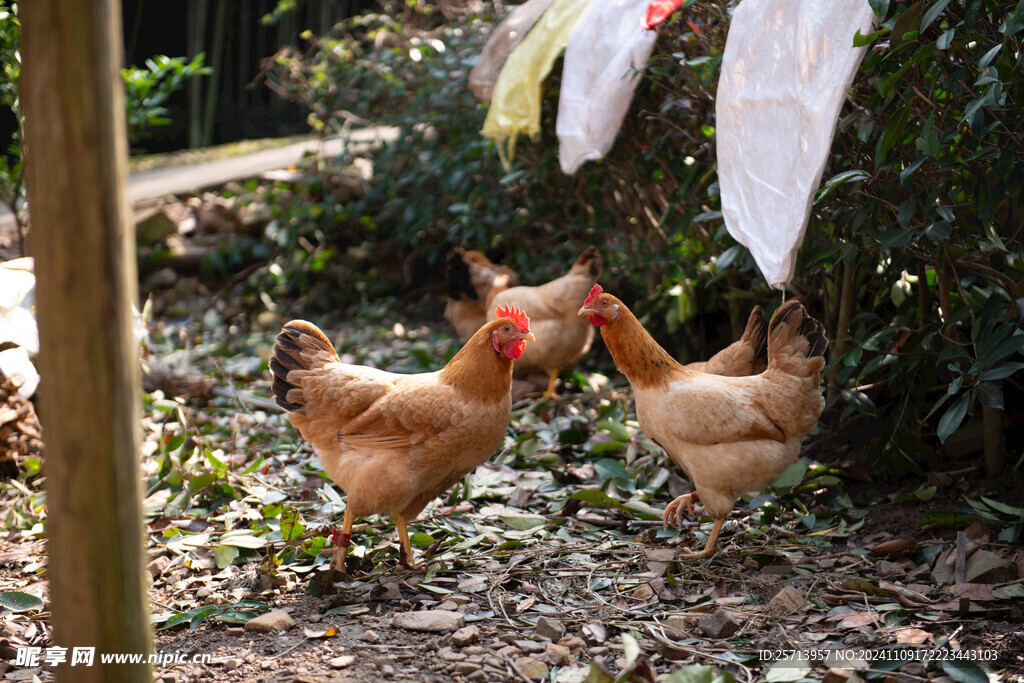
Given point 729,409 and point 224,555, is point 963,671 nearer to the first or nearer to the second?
point 729,409

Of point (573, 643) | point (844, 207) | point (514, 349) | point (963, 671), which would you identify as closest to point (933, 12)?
point (844, 207)

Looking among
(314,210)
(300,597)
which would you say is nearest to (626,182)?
(300,597)

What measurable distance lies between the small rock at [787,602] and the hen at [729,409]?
1.40 feet

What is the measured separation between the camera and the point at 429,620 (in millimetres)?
2557

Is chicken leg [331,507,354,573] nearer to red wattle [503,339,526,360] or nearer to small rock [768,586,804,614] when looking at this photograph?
red wattle [503,339,526,360]

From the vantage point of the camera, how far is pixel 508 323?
10.0 feet

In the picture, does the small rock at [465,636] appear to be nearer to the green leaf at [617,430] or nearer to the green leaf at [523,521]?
the green leaf at [523,521]

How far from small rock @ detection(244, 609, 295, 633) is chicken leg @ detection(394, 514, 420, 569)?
54 cm

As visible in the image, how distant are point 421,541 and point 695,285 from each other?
8.70 ft

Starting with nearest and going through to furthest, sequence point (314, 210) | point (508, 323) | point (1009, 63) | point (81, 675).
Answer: point (81, 675)
point (1009, 63)
point (508, 323)
point (314, 210)

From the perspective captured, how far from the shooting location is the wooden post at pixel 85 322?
51.1 inches

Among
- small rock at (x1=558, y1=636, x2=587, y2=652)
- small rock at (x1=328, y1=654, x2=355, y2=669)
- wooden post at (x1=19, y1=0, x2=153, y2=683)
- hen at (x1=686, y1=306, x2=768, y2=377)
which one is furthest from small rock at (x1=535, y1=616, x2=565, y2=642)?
hen at (x1=686, y1=306, x2=768, y2=377)

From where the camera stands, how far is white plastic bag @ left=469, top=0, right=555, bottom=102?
16.0ft

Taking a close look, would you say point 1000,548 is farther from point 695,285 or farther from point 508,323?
point 695,285
